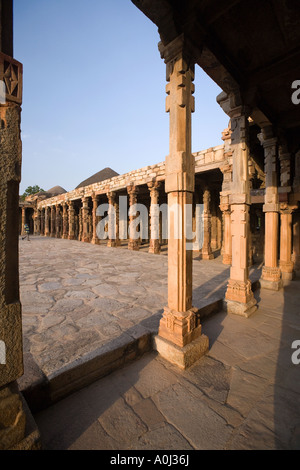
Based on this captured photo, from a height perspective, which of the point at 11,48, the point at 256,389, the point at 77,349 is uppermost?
the point at 11,48

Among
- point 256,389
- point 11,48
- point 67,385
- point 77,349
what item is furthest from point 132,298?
point 11,48

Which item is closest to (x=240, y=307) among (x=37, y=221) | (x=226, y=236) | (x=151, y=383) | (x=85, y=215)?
(x=151, y=383)

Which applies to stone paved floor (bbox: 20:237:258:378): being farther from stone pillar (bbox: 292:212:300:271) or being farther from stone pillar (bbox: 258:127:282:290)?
stone pillar (bbox: 292:212:300:271)

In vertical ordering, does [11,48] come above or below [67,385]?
above

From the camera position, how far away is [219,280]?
5.34m

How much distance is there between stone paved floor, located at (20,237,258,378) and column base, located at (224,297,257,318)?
10.8 inches

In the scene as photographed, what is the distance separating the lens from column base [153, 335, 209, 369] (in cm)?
214

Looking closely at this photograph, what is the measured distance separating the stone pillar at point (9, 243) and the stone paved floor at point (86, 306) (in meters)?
0.68

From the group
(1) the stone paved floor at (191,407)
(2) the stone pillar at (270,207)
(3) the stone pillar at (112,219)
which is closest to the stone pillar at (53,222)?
(3) the stone pillar at (112,219)

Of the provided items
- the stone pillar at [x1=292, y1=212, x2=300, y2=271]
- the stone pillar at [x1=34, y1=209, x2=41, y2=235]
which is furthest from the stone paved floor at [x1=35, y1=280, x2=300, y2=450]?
the stone pillar at [x1=34, y1=209, x2=41, y2=235]

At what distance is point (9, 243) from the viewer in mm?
1161

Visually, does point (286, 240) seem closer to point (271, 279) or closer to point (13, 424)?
point (271, 279)
